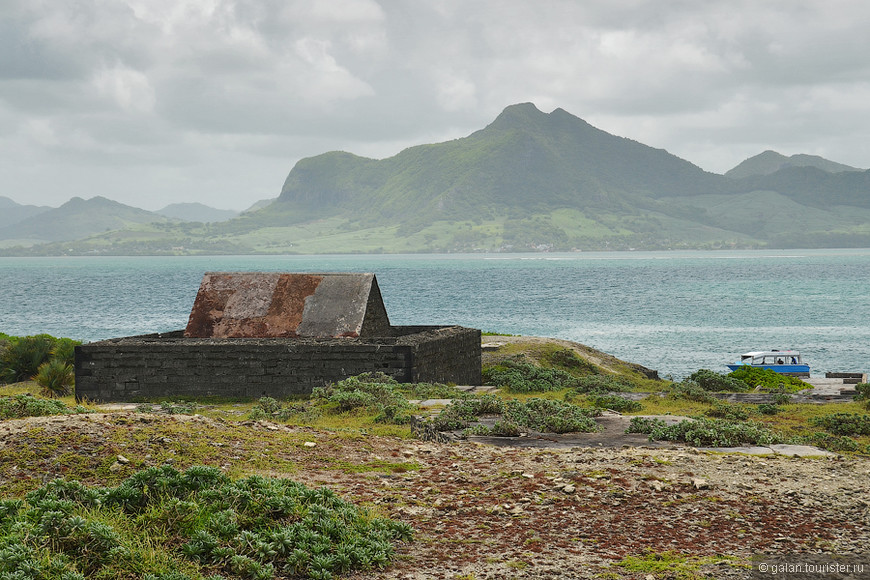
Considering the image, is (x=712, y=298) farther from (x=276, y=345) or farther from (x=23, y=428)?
(x=23, y=428)

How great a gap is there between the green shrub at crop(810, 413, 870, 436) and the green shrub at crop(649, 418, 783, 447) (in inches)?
129

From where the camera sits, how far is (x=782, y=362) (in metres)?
38.2

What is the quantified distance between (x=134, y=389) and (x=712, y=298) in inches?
4122

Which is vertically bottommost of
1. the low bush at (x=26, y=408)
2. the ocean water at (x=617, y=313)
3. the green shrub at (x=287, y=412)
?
the ocean water at (x=617, y=313)

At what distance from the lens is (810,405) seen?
21.0 meters

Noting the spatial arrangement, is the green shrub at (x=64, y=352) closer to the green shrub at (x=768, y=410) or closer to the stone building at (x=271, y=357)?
the stone building at (x=271, y=357)

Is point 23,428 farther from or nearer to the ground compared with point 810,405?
farther from the ground

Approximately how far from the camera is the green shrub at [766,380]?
1070 inches

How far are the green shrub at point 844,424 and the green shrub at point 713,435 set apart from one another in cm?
327

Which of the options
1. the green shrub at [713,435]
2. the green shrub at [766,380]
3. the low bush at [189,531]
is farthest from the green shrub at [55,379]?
the green shrub at [766,380]

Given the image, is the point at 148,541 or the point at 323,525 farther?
the point at 323,525

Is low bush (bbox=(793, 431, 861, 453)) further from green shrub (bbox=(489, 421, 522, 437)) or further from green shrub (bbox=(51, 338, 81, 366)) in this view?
green shrub (bbox=(51, 338, 81, 366))

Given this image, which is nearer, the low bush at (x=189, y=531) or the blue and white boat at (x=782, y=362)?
the low bush at (x=189, y=531)

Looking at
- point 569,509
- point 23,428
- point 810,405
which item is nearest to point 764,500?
point 569,509
